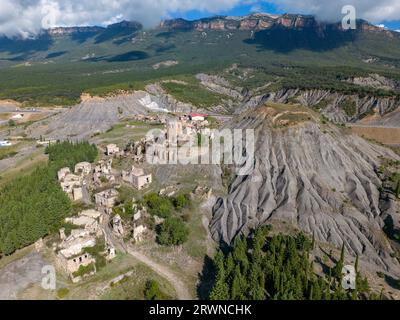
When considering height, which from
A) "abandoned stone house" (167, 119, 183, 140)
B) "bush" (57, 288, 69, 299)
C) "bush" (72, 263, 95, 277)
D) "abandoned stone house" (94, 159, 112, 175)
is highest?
"abandoned stone house" (167, 119, 183, 140)

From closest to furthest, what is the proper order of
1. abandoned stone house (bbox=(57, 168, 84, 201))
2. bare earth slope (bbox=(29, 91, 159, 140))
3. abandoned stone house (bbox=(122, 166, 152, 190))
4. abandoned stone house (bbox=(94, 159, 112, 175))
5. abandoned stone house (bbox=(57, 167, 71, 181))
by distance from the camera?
1. abandoned stone house (bbox=(57, 168, 84, 201))
2. abandoned stone house (bbox=(122, 166, 152, 190))
3. abandoned stone house (bbox=(57, 167, 71, 181))
4. abandoned stone house (bbox=(94, 159, 112, 175))
5. bare earth slope (bbox=(29, 91, 159, 140))

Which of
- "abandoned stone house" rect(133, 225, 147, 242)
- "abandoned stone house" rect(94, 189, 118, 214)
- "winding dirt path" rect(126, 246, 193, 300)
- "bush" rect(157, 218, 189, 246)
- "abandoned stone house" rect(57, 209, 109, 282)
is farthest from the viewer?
"abandoned stone house" rect(94, 189, 118, 214)

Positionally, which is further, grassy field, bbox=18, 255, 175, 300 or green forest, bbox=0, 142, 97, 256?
green forest, bbox=0, 142, 97, 256

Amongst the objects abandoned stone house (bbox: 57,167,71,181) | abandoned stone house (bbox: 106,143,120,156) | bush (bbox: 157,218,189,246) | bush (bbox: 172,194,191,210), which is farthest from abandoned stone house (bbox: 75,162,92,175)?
bush (bbox: 157,218,189,246)

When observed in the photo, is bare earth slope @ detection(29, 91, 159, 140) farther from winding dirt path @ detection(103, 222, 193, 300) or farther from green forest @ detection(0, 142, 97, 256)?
winding dirt path @ detection(103, 222, 193, 300)

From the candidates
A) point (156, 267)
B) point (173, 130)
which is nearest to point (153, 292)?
point (156, 267)

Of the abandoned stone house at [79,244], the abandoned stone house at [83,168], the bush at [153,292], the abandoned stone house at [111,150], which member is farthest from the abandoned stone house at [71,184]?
the bush at [153,292]

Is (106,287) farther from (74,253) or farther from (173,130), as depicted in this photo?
(173,130)
